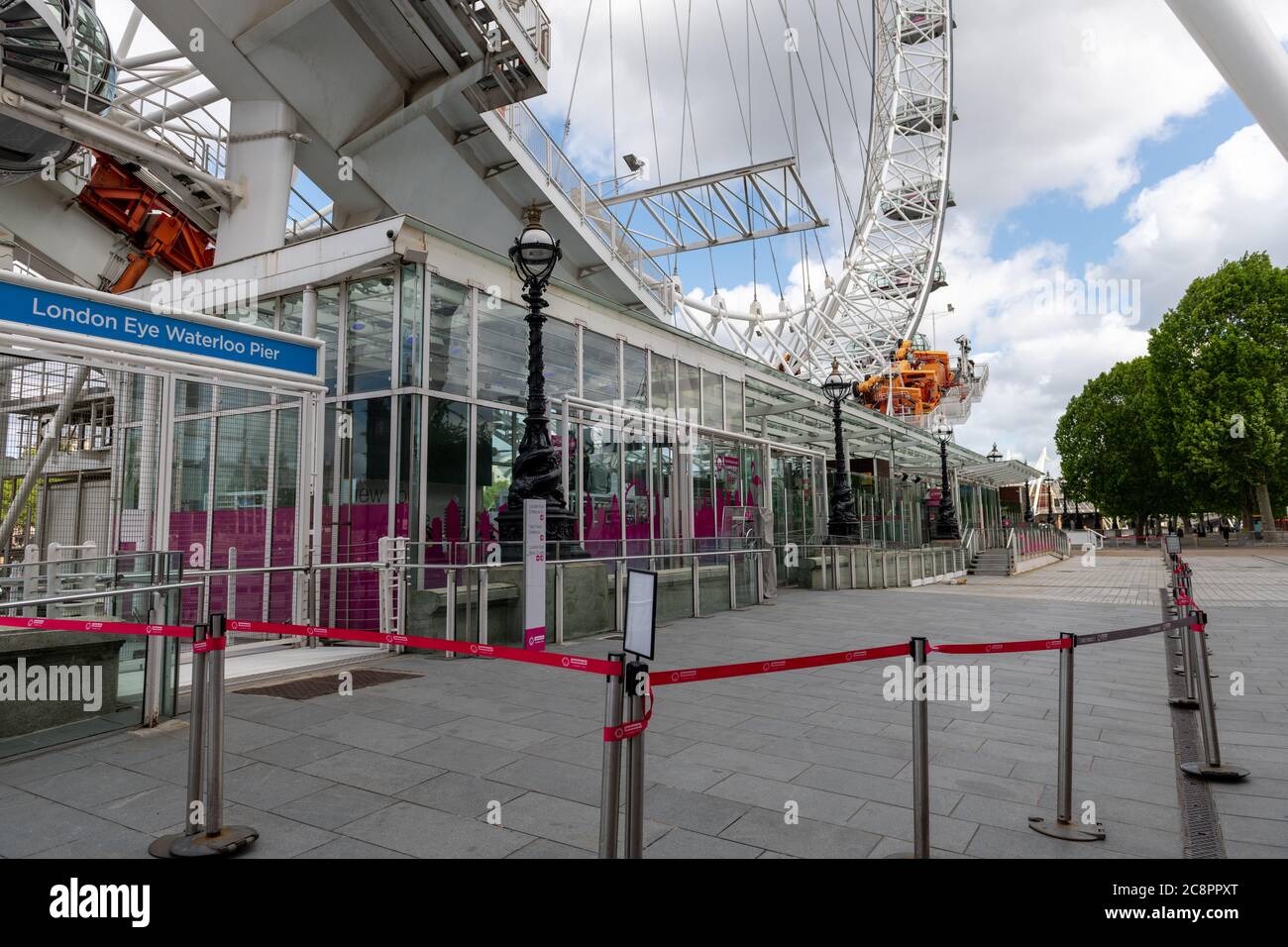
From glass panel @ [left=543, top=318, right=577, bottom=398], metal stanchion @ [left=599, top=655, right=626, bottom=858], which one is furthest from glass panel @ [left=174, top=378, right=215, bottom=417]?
metal stanchion @ [left=599, top=655, right=626, bottom=858]

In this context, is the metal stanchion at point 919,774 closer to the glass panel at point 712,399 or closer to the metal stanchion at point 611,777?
the metal stanchion at point 611,777

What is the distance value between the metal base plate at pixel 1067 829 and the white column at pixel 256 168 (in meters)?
17.0

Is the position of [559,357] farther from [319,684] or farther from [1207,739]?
[1207,739]

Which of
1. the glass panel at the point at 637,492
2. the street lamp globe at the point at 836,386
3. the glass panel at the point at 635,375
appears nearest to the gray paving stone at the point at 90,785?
the glass panel at the point at 637,492

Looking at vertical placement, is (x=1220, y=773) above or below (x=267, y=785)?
below

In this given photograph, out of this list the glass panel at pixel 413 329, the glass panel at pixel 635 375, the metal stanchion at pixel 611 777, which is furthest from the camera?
the glass panel at pixel 635 375

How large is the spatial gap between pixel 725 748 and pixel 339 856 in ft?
9.14

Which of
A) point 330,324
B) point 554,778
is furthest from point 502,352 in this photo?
point 554,778

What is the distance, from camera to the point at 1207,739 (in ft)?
17.0

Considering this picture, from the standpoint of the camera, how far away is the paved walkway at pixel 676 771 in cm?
389

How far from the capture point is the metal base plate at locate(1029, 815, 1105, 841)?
13.1ft

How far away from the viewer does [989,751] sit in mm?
5598

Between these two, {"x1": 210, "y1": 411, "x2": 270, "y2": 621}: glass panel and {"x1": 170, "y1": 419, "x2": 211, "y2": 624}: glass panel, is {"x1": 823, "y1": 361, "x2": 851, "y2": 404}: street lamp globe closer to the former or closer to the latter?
{"x1": 210, "y1": 411, "x2": 270, "y2": 621}: glass panel

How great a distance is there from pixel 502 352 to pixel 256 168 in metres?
8.46
